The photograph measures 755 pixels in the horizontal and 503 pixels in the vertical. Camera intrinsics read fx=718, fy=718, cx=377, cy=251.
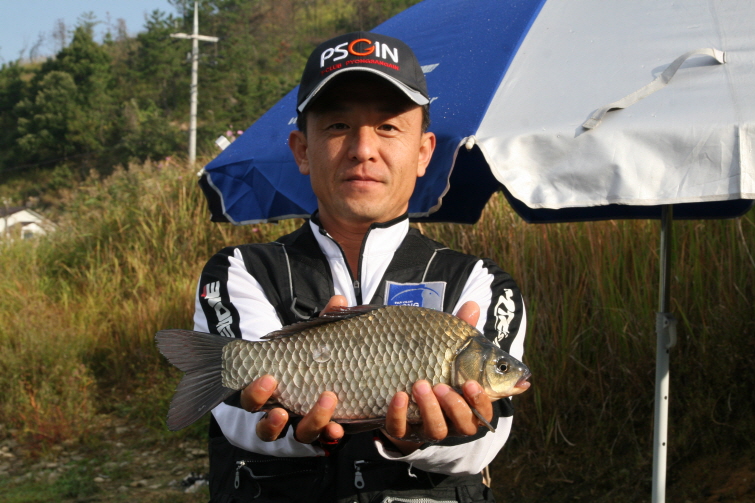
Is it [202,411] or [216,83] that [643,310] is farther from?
[216,83]

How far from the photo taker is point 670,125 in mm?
1978

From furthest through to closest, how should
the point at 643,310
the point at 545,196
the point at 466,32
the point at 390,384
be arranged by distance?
the point at 643,310
the point at 466,32
the point at 545,196
the point at 390,384

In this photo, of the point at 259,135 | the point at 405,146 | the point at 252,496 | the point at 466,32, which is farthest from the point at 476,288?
the point at 259,135

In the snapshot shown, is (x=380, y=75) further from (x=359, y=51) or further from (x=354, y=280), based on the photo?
(x=354, y=280)

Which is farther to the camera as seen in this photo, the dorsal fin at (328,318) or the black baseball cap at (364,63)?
the black baseball cap at (364,63)

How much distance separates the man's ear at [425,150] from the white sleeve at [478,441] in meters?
0.38

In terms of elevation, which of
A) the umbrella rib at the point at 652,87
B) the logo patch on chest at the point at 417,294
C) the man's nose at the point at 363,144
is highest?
the umbrella rib at the point at 652,87

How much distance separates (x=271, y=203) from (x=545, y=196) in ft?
4.84

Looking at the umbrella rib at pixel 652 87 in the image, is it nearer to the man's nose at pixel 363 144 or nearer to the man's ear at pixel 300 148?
the man's nose at pixel 363 144

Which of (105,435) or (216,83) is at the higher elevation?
(216,83)

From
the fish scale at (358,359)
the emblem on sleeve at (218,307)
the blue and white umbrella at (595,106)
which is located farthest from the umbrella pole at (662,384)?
the emblem on sleeve at (218,307)

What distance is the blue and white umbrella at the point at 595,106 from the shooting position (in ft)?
6.44

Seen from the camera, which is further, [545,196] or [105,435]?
[105,435]

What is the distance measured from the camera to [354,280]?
220cm
